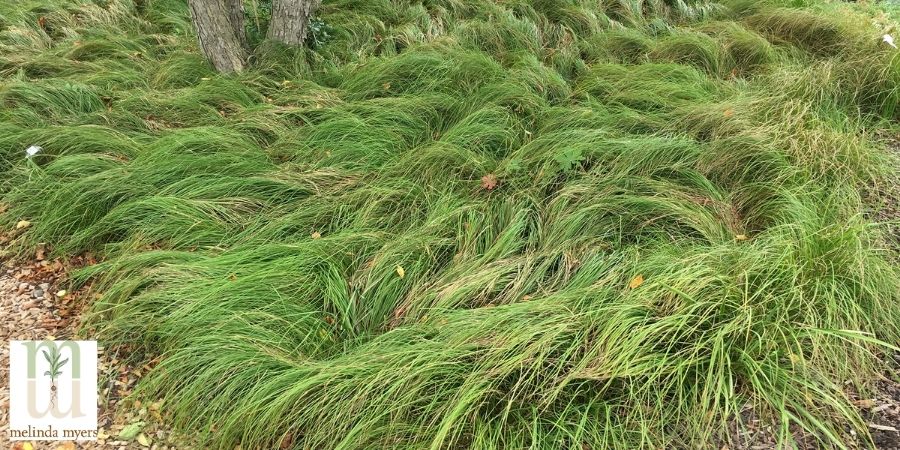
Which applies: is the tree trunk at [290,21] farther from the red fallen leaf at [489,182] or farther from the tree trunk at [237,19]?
the red fallen leaf at [489,182]

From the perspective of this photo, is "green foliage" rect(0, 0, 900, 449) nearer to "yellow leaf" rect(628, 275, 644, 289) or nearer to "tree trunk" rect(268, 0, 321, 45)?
"yellow leaf" rect(628, 275, 644, 289)

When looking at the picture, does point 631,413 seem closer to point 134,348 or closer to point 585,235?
point 585,235

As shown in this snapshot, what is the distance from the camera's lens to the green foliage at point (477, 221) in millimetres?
1924

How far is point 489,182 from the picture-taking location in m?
3.15

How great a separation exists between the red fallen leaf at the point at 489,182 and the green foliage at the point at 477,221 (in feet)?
0.22

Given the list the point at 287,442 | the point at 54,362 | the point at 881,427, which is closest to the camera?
the point at 881,427

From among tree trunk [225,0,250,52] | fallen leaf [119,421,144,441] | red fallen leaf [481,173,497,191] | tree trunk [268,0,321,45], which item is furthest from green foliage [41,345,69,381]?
tree trunk [268,0,321,45]

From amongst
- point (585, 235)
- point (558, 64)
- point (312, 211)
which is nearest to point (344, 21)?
point (558, 64)

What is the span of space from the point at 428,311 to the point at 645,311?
932mm

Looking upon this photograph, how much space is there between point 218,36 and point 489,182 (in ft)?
9.44

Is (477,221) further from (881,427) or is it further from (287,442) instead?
(881,427)

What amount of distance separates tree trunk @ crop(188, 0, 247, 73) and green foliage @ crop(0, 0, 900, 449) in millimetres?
168

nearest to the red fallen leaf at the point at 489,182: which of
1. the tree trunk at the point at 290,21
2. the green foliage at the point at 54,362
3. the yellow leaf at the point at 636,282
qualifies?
the yellow leaf at the point at 636,282

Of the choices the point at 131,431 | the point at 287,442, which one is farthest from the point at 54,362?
the point at 287,442
